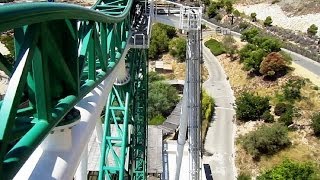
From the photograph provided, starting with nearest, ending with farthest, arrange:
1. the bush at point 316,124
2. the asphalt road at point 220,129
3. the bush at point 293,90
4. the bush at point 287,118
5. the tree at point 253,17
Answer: the asphalt road at point 220,129 → the bush at point 316,124 → the bush at point 287,118 → the bush at point 293,90 → the tree at point 253,17

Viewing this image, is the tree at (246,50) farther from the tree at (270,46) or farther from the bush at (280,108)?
the bush at (280,108)

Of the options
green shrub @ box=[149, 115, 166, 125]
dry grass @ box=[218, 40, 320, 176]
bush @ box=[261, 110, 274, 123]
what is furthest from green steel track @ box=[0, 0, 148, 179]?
green shrub @ box=[149, 115, 166, 125]

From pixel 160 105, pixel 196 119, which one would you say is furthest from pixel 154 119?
pixel 196 119

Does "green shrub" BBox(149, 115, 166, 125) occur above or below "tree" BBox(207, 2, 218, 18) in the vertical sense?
below

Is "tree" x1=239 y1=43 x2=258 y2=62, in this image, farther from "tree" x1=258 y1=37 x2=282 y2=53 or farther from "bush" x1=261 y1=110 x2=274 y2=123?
"bush" x1=261 y1=110 x2=274 y2=123

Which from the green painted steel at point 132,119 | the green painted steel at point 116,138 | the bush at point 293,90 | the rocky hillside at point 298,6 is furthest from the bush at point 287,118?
the rocky hillside at point 298,6
